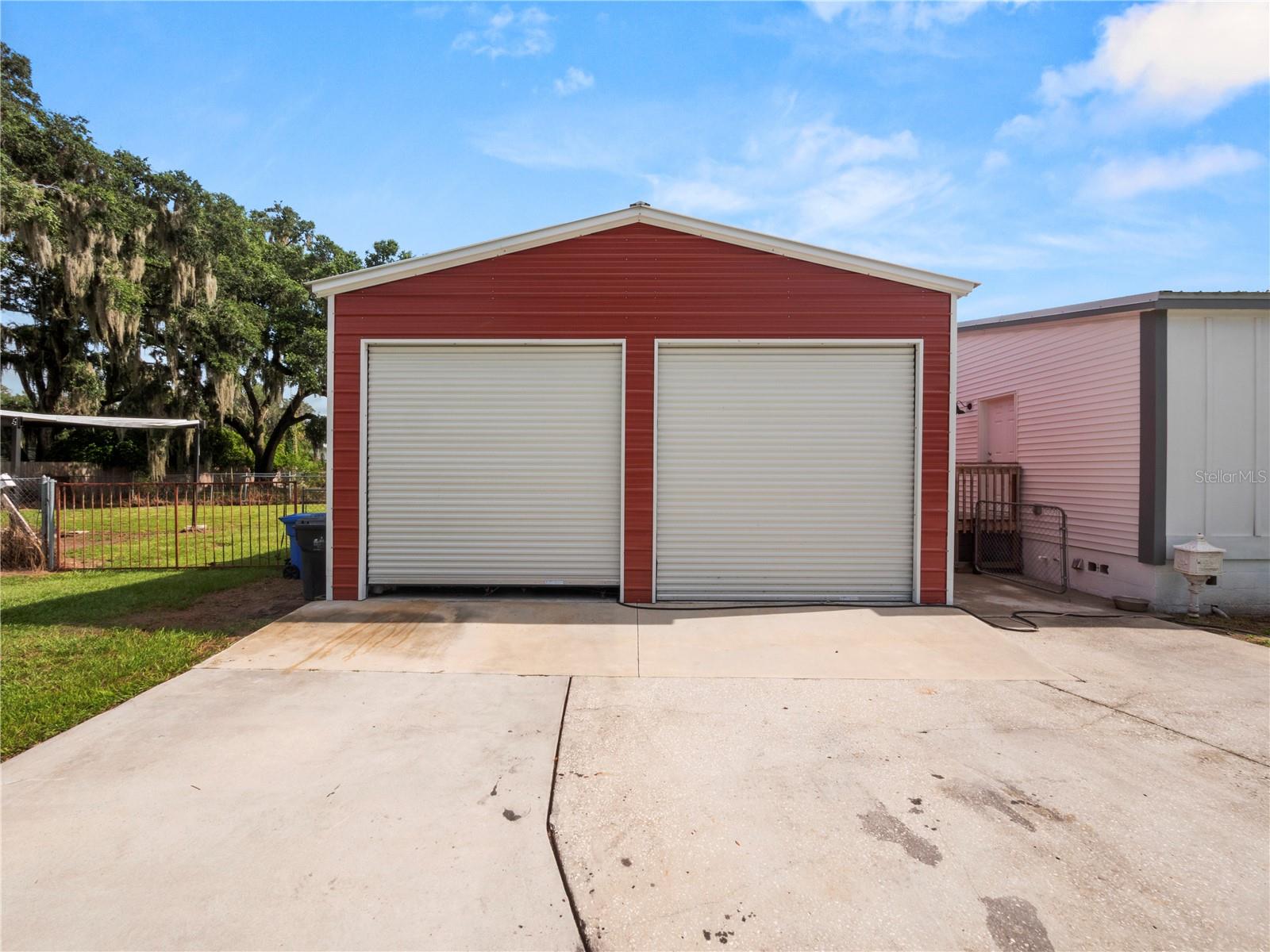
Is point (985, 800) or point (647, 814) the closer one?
point (647, 814)

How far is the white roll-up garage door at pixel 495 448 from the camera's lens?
259 inches

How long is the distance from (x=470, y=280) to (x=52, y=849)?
5608mm

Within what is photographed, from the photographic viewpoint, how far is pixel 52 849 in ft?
7.97

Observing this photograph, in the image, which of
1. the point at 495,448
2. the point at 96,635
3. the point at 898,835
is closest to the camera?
the point at 898,835

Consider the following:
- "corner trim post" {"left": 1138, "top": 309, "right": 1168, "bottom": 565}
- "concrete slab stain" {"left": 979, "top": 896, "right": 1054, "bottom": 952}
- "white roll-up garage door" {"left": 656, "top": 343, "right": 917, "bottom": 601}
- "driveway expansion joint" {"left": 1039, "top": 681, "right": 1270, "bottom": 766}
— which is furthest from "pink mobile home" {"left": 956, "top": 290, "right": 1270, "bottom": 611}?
"concrete slab stain" {"left": 979, "top": 896, "right": 1054, "bottom": 952}

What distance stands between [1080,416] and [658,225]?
6.40m

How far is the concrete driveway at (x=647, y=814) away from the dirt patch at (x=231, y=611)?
60.7 inches

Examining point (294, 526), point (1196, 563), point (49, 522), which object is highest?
point (294, 526)

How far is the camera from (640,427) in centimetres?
651

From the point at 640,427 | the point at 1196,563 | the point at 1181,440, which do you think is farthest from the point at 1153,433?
the point at 640,427

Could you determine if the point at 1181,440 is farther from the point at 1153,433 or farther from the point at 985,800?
the point at 985,800

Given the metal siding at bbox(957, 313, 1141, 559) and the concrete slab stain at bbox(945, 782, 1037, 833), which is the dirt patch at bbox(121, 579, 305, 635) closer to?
the concrete slab stain at bbox(945, 782, 1037, 833)

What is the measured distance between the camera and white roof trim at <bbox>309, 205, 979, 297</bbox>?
20.9 ft

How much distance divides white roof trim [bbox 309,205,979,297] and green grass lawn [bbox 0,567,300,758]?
381 cm
